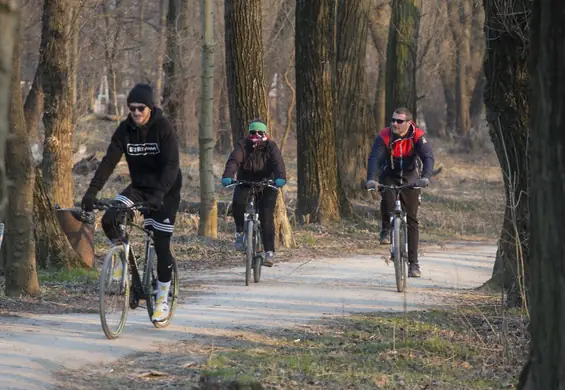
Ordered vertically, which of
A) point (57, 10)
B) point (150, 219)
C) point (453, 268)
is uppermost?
point (57, 10)

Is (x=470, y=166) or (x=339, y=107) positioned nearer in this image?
(x=339, y=107)

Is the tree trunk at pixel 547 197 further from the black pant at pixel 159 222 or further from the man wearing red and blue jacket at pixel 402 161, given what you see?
the man wearing red and blue jacket at pixel 402 161

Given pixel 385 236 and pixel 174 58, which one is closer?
pixel 385 236

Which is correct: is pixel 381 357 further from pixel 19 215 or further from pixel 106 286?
pixel 19 215

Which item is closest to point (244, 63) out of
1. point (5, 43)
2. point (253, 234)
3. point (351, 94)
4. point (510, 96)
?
point (253, 234)

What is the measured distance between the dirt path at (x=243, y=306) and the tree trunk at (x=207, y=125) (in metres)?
2.41

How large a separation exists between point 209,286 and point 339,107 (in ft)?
40.5

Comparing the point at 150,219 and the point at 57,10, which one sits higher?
the point at 57,10

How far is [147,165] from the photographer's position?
895cm

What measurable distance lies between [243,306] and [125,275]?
2464 mm

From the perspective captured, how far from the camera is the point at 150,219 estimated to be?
9.03 metres

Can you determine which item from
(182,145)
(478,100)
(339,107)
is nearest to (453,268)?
(339,107)

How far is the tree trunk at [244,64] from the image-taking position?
16625 mm

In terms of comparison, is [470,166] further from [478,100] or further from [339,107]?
[339,107]
